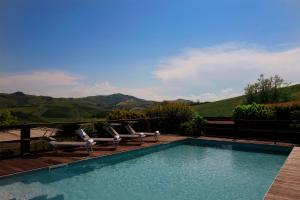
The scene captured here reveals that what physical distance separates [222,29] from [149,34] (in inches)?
145

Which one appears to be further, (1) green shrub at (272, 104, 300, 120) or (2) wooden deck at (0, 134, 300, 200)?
(1) green shrub at (272, 104, 300, 120)

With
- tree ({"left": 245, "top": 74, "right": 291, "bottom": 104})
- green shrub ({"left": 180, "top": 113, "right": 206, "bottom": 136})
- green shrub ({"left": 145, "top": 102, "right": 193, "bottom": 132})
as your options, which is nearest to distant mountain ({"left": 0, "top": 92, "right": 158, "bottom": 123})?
tree ({"left": 245, "top": 74, "right": 291, "bottom": 104})

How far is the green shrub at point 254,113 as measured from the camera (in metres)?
13.4

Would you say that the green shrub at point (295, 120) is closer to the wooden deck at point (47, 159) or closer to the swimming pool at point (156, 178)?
the swimming pool at point (156, 178)

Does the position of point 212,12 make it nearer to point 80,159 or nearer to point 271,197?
point 80,159

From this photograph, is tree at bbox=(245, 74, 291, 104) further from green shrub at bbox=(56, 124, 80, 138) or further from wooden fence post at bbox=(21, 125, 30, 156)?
wooden fence post at bbox=(21, 125, 30, 156)

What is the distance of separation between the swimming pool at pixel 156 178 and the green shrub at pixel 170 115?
14.8ft

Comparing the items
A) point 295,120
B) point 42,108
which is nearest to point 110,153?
point 295,120

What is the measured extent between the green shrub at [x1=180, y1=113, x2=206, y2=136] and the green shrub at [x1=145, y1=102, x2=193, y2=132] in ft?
1.77

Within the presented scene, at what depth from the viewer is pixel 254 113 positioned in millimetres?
13758

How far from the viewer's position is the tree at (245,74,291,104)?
34.4 meters

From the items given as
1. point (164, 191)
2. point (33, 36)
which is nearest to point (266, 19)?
point (164, 191)

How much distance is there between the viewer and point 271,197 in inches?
199

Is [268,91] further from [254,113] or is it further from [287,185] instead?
[287,185]
